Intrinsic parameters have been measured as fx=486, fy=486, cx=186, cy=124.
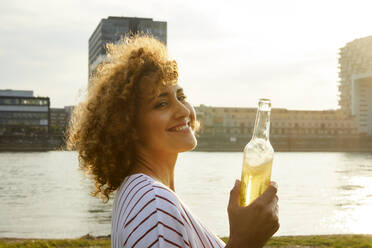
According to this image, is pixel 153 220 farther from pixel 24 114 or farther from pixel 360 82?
pixel 360 82

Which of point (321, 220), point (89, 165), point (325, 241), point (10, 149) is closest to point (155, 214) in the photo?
point (89, 165)

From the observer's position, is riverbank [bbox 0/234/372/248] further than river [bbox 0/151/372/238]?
No

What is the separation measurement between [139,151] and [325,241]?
6977 mm

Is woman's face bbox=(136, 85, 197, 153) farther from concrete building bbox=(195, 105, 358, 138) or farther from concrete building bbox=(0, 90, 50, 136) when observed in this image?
concrete building bbox=(195, 105, 358, 138)

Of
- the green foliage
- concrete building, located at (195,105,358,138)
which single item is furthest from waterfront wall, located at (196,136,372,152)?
the green foliage

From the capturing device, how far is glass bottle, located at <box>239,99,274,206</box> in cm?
131

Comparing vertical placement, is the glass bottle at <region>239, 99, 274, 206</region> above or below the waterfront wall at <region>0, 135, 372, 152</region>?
above

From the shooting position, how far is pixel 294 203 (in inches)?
800

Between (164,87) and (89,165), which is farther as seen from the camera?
(89,165)

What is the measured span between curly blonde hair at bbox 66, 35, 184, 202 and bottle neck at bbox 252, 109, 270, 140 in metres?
0.34

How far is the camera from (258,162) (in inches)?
53.9

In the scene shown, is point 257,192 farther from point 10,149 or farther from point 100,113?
point 10,149

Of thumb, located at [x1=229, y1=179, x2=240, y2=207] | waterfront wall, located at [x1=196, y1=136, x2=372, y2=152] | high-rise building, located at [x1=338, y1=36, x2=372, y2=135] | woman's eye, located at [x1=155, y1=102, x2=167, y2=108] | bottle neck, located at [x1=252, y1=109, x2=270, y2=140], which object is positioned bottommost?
waterfront wall, located at [x1=196, y1=136, x2=372, y2=152]

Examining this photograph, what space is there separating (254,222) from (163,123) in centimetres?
46
